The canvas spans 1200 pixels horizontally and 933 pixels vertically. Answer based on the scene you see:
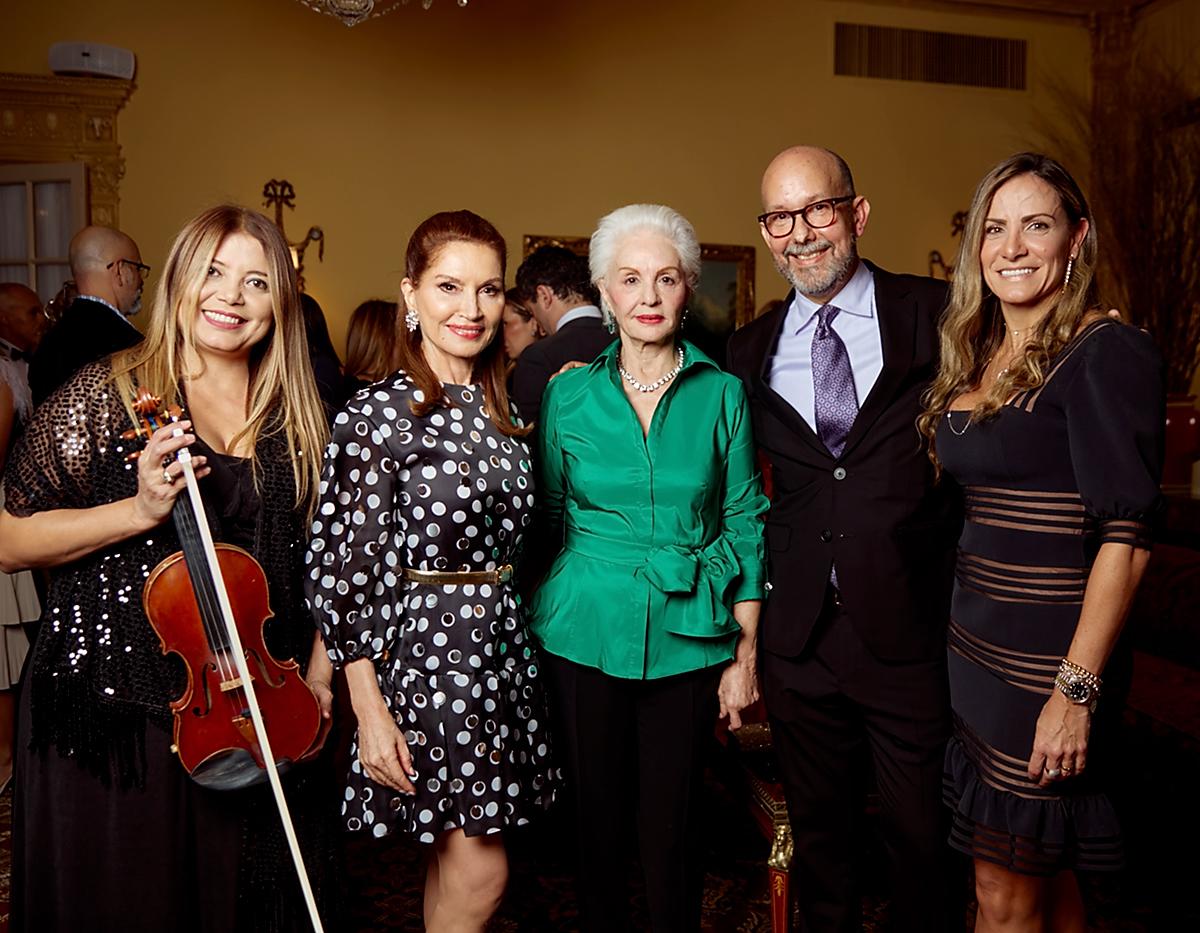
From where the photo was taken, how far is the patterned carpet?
296 centimetres

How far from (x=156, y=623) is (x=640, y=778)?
3.73 ft

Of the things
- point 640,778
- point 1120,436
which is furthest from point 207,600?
point 1120,436

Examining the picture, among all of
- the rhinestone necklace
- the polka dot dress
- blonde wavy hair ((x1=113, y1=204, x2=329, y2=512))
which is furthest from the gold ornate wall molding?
the rhinestone necklace

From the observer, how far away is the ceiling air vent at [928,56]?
8281 mm

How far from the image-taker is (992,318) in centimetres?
218

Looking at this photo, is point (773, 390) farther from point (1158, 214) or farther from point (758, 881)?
point (1158, 214)

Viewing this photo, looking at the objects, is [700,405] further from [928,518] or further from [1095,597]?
[1095,597]

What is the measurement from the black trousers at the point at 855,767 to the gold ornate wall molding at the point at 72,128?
640 centimetres

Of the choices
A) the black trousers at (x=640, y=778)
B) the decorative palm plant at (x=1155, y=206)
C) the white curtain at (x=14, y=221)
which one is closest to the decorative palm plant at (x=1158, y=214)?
the decorative palm plant at (x=1155, y=206)

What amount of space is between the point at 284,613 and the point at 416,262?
0.75 m

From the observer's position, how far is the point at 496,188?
763 centimetres

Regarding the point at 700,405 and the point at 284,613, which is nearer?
the point at 284,613

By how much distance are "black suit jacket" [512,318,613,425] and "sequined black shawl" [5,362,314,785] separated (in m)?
2.12

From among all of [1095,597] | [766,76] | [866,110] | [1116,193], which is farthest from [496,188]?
[1095,597]
